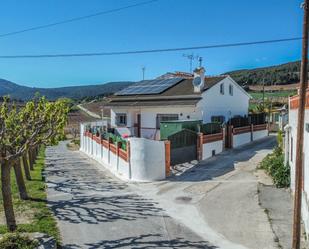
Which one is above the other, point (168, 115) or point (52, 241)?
point (168, 115)

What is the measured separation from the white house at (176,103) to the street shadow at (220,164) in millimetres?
3828

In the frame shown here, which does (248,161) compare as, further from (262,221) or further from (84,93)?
(84,93)

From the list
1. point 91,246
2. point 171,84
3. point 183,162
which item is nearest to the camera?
point 91,246

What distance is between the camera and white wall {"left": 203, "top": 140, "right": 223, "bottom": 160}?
22734 mm

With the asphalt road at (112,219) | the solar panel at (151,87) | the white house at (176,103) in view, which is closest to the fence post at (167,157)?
the asphalt road at (112,219)

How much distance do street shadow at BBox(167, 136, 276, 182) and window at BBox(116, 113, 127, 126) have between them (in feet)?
32.9

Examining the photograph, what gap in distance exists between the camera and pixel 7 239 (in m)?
8.16

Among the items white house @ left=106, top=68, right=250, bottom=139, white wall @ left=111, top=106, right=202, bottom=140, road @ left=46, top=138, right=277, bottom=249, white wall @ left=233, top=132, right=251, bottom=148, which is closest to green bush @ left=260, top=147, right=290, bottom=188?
road @ left=46, top=138, right=277, bottom=249

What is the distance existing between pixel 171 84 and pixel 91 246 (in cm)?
2407

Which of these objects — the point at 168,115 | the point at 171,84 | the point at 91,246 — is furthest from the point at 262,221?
the point at 171,84

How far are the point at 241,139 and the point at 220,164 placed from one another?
26.7 ft

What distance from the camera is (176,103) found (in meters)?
27.2

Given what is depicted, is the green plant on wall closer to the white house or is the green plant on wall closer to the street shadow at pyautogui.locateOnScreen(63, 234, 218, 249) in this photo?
the street shadow at pyautogui.locateOnScreen(63, 234, 218, 249)

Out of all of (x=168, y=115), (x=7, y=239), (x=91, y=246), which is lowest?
(x=91, y=246)
